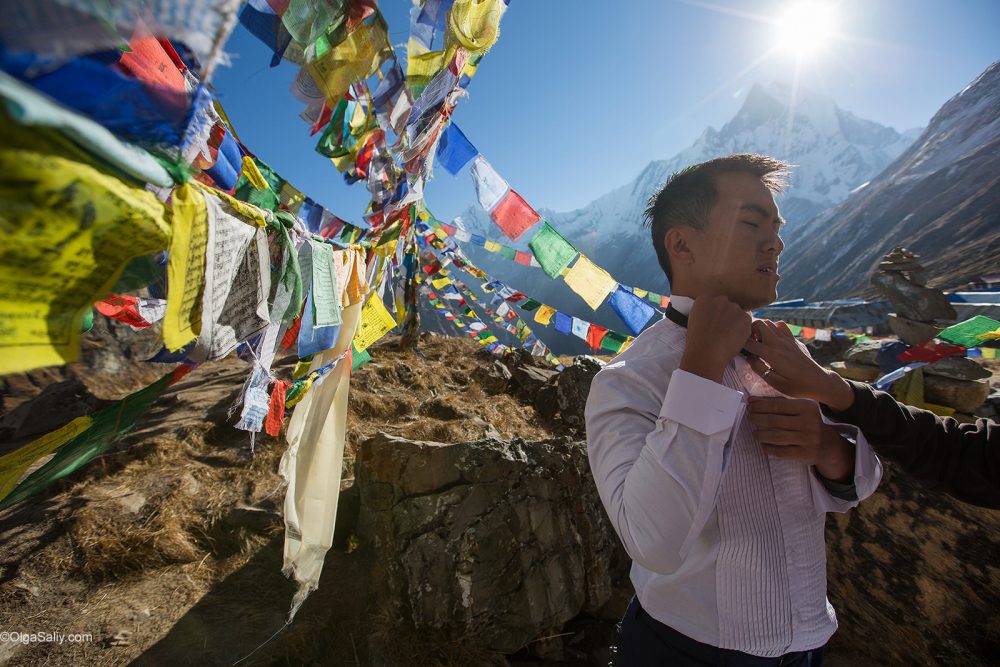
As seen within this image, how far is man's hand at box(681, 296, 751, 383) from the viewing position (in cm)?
109

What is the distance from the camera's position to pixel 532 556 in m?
3.05

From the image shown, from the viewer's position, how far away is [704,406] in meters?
1.02

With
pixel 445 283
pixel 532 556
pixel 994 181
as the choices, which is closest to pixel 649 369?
pixel 532 556

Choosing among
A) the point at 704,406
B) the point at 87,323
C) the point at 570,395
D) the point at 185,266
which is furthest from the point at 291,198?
the point at 570,395

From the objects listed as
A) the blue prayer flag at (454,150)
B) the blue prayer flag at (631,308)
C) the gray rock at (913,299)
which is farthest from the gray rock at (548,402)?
the gray rock at (913,299)

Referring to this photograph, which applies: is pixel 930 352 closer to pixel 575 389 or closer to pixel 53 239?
pixel 575 389

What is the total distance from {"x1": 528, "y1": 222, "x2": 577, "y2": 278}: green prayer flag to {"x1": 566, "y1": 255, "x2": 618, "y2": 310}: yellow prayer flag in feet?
0.42

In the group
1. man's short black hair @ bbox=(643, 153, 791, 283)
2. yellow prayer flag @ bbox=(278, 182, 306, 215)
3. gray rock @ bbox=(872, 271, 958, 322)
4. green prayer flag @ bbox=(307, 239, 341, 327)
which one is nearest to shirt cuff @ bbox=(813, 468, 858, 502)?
man's short black hair @ bbox=(643, 153, 791, 283)

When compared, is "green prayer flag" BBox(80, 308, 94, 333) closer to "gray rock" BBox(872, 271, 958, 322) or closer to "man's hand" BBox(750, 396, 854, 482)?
"man's hand" BBox(750, 396, 854, 482)

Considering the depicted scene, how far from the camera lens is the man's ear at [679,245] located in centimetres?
155

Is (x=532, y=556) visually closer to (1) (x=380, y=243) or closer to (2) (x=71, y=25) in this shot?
(1) (x=380, y=243)

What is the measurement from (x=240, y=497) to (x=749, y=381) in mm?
4944

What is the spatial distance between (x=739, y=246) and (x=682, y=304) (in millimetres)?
289

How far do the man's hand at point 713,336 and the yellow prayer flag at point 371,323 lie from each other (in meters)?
2.38
